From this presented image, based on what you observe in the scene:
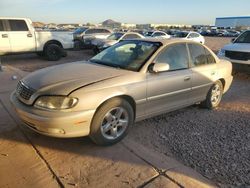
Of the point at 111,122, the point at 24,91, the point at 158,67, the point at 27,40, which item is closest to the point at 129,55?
the point at 158,67

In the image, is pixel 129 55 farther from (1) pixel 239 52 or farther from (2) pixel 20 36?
(2) pixel 20 36

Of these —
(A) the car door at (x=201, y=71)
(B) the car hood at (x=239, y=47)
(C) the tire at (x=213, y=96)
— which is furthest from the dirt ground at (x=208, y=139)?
(B) the car hood at (x=239, y=47)

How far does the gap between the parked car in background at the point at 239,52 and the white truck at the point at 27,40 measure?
7.63m

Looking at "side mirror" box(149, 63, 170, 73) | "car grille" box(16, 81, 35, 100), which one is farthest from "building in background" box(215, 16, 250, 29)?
"car grille" box(16, 81, 35, 100)

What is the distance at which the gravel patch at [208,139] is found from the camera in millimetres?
3625

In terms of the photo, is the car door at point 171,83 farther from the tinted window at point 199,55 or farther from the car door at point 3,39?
the car door at point 3,39

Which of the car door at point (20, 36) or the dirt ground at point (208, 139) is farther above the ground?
the car door at point (20, 36)

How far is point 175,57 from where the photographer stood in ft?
16.5

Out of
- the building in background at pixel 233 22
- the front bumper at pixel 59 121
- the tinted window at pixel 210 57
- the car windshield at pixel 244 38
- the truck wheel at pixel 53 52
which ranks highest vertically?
the tinted window at pixel 210 57

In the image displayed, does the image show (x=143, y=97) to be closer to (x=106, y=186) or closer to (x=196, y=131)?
(x=196, y=131)

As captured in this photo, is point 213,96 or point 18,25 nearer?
point 213,96

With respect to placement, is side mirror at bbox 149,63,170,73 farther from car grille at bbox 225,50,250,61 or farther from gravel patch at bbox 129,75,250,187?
car grille at bbox 225,50,250,61

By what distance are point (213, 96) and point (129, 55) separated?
2.25m

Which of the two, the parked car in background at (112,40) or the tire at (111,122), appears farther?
the parked car in background at (112,40)
